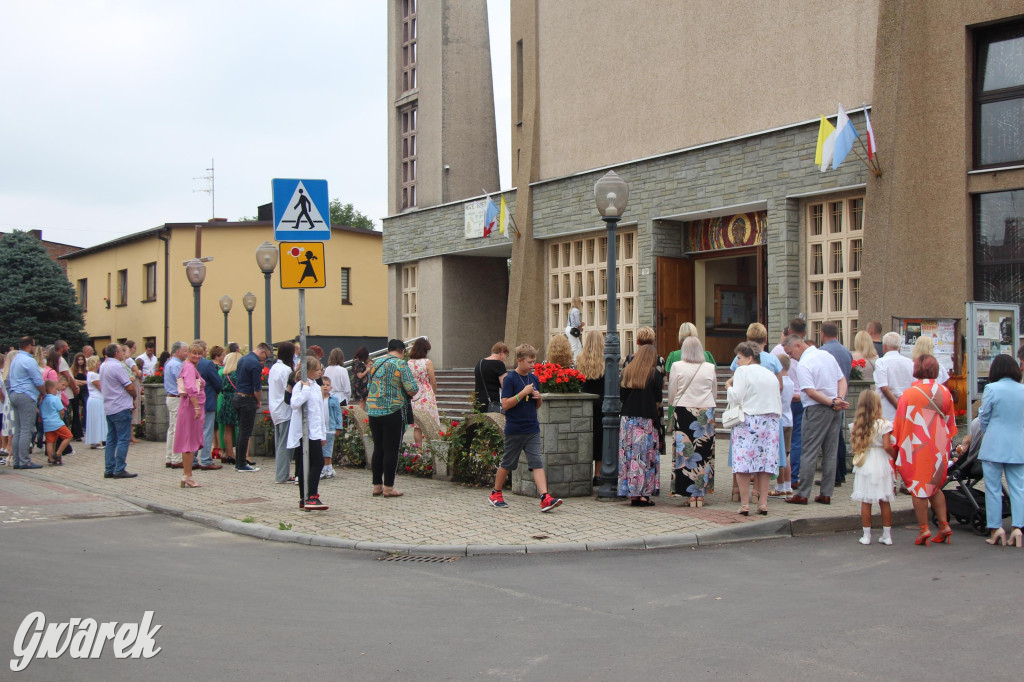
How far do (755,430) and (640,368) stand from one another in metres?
1.38

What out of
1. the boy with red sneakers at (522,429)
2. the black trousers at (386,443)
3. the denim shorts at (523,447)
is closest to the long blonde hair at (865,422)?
the boy with red sneakers at (522,429)

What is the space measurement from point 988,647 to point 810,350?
5.37 metres

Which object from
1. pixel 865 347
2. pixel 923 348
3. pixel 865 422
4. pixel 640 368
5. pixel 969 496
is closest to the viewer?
pixel 865 422

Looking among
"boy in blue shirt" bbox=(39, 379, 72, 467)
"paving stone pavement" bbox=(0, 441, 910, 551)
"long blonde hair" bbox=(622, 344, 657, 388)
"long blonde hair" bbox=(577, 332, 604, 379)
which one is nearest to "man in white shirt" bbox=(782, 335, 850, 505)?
"paving stone pavement" bbox=(0, 441, 910, 551)

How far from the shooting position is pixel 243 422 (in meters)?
14.0

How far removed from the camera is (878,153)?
16.3 meters

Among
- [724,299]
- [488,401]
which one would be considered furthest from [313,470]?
→ [724,299]

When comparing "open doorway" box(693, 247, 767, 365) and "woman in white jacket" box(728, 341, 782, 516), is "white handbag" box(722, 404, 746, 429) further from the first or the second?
"open doorway" box(693, 247, 767, 365)

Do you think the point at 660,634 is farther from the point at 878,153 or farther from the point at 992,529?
the point at 878,153

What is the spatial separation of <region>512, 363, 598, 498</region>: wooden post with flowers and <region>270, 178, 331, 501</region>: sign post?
8.79 ft

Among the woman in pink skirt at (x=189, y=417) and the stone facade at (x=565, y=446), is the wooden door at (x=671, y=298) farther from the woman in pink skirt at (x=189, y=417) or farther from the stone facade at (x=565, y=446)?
the woman in pink skirt at (x=189, y=417)

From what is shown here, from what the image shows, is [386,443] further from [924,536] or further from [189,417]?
[924,536]

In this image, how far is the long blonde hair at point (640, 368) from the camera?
10.1 metres

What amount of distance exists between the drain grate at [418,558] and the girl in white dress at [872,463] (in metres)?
3.76
